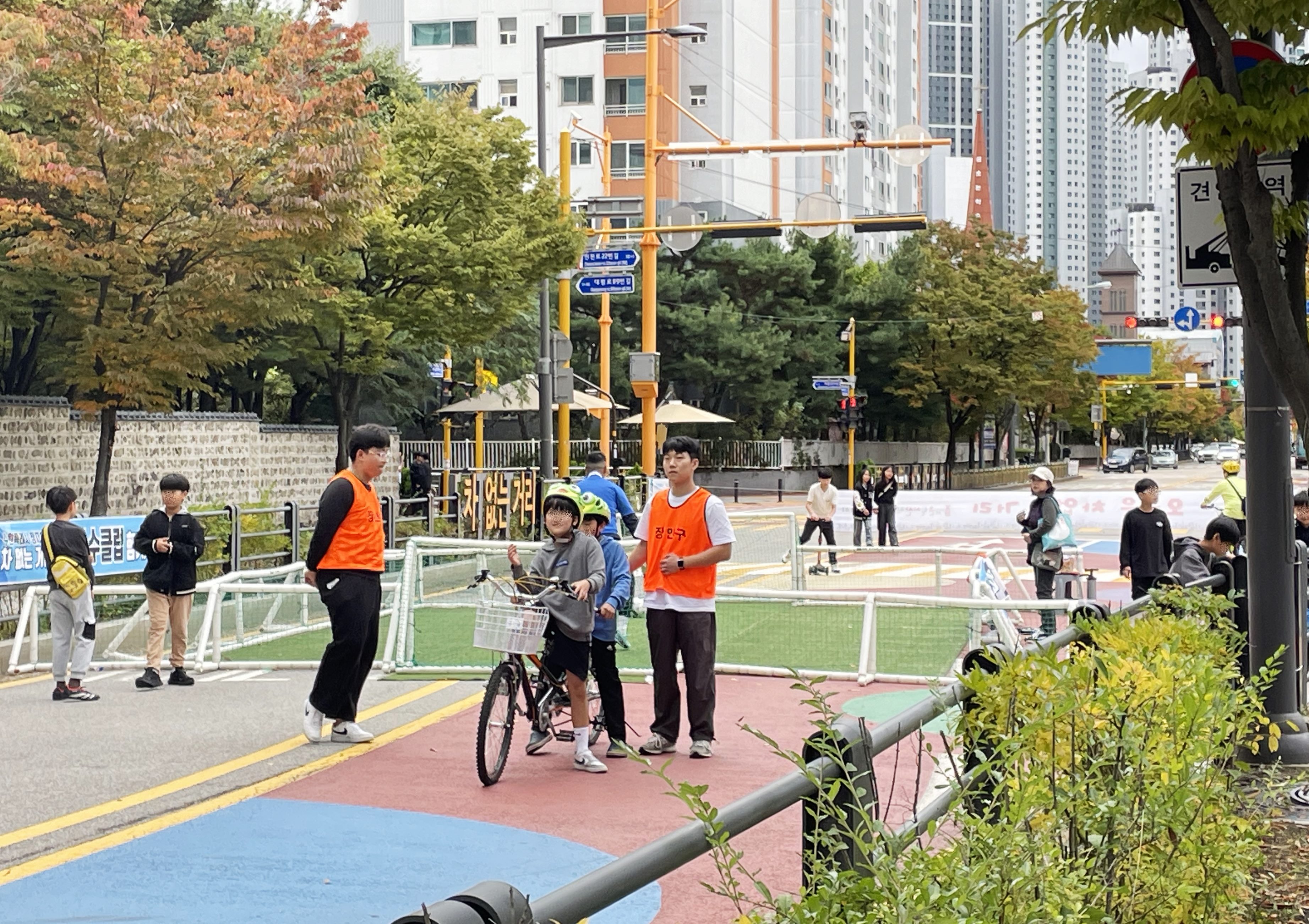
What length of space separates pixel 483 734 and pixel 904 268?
6362cm

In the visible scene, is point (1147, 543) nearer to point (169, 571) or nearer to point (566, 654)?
point (566, 654)

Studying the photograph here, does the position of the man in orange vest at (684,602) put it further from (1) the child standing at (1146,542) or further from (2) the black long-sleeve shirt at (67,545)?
(1) the child standing at (1146,542)

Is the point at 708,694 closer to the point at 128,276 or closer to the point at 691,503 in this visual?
the point at 691,503

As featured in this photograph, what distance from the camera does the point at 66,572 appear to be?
39.9 feet

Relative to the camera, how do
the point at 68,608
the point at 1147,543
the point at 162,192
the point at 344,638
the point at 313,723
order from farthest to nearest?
the point at 162,192, the point at 1147,543, the point at 68,608, the point at 313,723, the point at 344,638

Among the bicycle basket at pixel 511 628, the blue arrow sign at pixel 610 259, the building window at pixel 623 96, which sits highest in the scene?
the building window at pixel 623 96

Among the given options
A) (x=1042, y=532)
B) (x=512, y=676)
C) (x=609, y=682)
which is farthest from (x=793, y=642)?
(x=512, y=676)

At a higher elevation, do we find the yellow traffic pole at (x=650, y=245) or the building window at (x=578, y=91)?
the building window at (x=578, y=91)

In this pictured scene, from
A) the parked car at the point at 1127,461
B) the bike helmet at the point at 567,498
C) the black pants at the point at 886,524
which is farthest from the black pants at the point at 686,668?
the parked car at the point at 1127,461

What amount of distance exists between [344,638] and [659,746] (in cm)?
206

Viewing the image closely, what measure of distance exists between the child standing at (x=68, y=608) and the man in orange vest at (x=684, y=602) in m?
4.93

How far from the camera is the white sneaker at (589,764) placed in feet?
30.1

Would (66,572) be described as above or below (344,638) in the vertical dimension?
above

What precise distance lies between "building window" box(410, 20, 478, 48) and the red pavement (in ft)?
217
